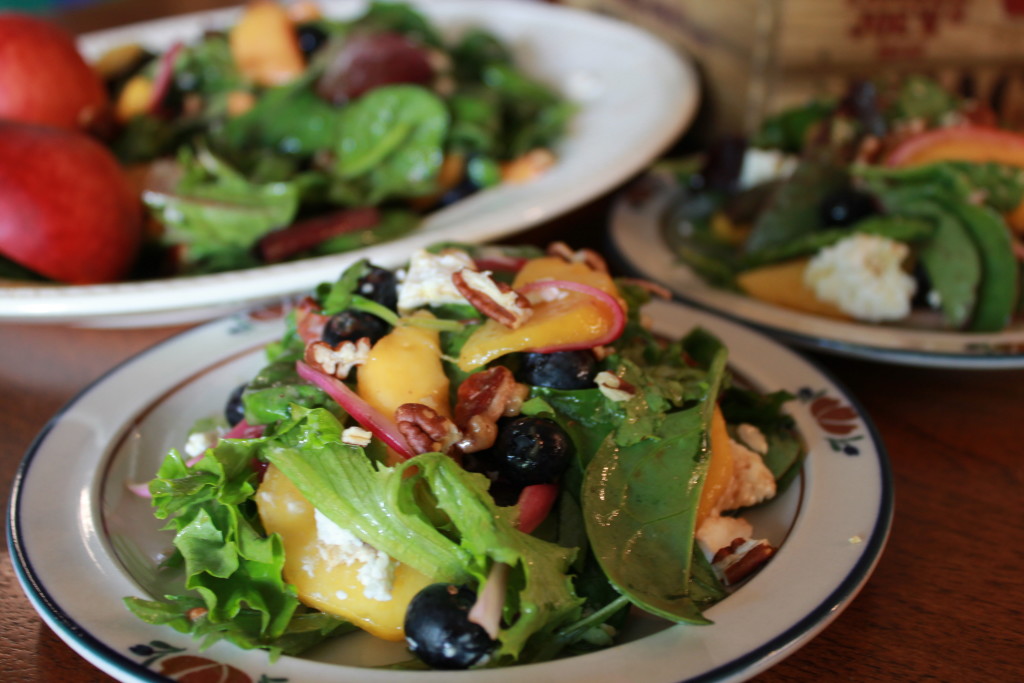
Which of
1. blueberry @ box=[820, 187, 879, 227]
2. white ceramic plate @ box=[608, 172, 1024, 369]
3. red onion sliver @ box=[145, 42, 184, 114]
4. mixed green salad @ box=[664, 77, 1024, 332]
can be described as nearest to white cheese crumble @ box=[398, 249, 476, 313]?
white ceramic plate @ box=[608, 172, 1024, 369]

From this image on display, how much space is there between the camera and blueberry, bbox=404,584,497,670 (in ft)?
2.37

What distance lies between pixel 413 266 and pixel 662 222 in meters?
0.88

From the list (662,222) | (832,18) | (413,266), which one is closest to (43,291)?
(413,266)

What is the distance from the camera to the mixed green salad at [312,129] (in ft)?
5.37

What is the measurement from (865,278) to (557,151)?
0.81m

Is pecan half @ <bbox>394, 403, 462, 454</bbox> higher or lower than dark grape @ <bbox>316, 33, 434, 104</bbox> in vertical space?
higher

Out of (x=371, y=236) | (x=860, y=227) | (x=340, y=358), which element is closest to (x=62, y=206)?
(x=371, y=236)

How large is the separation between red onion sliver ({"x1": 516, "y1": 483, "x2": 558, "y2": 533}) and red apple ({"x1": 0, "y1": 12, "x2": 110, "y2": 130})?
1.57 metres

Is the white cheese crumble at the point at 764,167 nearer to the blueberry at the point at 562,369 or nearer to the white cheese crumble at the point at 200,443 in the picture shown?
the blueberry at the point at 562,369

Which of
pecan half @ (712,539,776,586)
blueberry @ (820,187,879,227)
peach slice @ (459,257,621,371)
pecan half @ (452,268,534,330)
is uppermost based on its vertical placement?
pecan half @ (452,268,534,330)

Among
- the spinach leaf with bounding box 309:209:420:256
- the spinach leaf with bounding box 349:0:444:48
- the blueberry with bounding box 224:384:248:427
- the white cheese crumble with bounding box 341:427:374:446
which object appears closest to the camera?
the white cheese crumble with bounding box 341:427:374:446

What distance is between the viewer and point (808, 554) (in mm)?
822

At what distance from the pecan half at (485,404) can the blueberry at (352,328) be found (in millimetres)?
124

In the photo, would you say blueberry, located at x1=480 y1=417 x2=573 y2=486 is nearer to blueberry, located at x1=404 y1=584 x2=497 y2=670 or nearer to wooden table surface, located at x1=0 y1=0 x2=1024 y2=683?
blueberry, located at x1=404 y1=584 x2=497 y2=670
